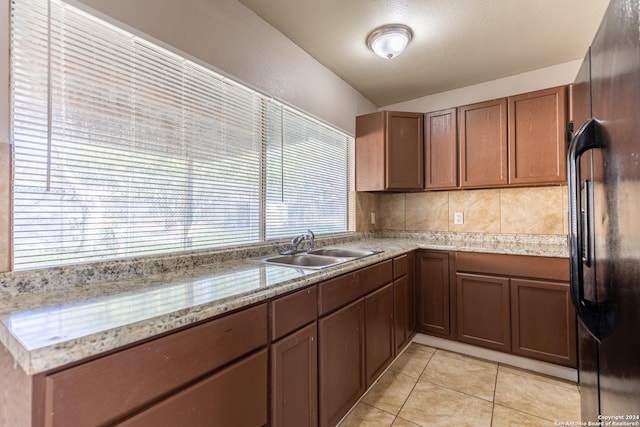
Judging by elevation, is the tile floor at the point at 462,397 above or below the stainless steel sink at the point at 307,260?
below

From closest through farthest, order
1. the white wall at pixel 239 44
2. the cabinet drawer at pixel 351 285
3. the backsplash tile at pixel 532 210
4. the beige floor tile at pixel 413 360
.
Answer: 1. the white wall at pixel 239 44
2. the cabinet drawer at pixel 351 285
3. the beige floor tile at pixel 413 360
4. the backsplash tile at pixel 532 210

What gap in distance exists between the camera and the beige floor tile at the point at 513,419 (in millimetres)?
1593

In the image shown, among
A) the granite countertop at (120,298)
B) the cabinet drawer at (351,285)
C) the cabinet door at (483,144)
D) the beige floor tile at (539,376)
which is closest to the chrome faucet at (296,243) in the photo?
the granite countertop at (120,298)

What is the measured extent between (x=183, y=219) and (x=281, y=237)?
2.46 feet

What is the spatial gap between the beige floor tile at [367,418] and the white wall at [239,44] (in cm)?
206

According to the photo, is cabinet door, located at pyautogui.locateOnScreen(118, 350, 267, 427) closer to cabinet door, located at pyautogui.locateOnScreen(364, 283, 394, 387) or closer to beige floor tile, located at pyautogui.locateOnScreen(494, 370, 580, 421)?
cabinet door, located at pyautogui.locateOnScreen(364, 283, 394, 387)

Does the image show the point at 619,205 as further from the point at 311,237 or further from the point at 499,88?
the point at 499,88

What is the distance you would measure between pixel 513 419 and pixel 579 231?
1319 millimetres

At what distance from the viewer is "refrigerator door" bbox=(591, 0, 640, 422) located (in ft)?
1.97

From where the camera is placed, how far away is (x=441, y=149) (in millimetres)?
2727

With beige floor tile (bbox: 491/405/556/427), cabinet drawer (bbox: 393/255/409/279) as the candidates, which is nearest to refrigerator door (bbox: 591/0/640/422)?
beige floor tile (bbox: 491/405/556/427)

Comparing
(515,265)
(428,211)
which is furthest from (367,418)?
(428,211)

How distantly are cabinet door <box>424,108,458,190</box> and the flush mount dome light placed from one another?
896 mm

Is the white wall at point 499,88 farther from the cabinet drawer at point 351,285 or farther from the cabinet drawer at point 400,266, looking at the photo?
the cabinet drawer at point 351,285
